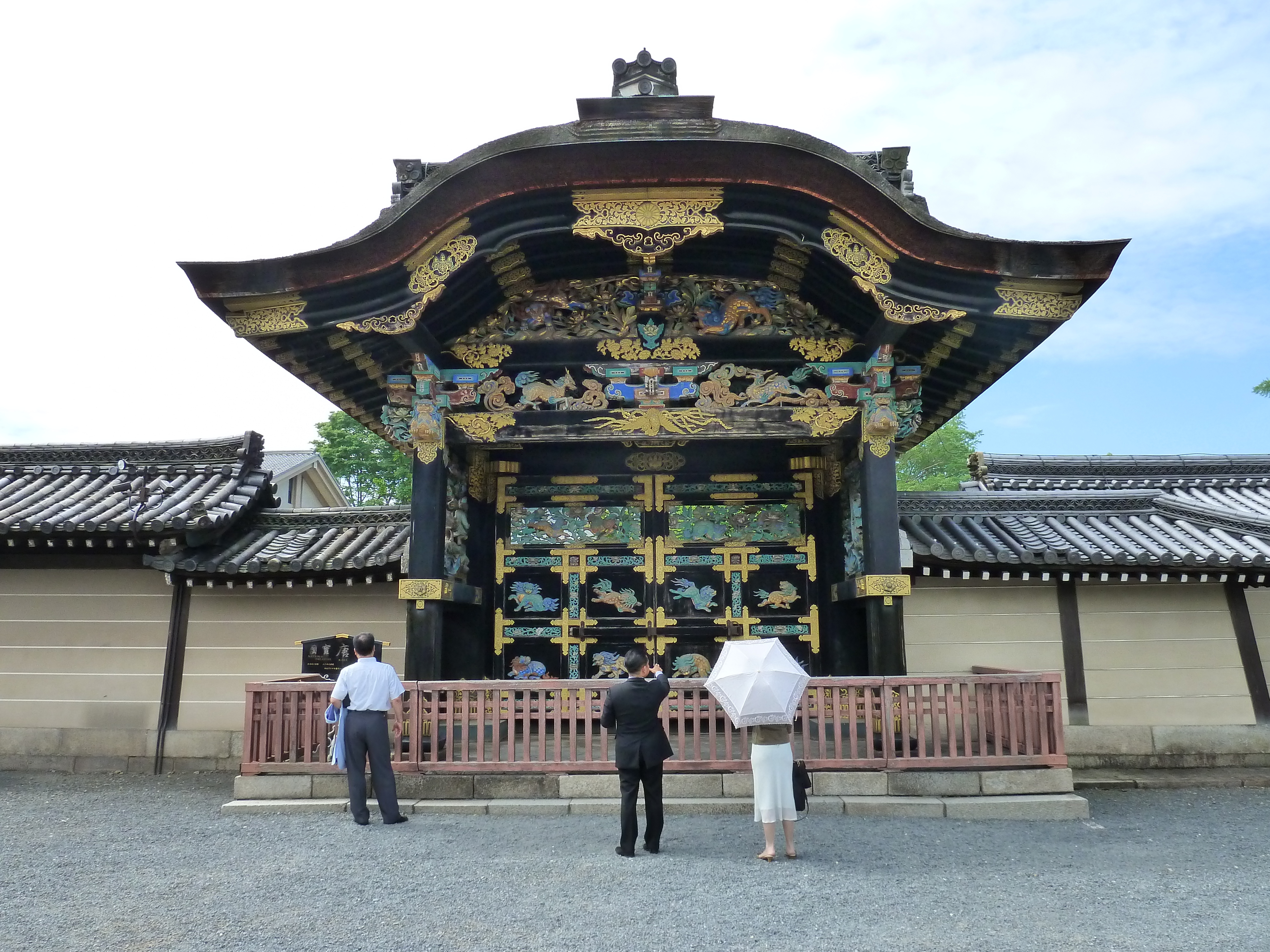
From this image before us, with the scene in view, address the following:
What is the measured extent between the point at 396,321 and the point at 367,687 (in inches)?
126

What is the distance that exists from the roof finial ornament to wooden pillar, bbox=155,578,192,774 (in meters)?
7.40

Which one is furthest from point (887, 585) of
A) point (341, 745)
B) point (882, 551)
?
point (341, 745)

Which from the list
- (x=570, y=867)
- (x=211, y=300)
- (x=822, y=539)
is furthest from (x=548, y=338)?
(x=570, y=867)

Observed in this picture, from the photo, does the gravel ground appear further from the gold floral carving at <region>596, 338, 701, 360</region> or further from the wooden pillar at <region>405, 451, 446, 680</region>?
the gold floral carving at <region>596, 338, 701, 360</region>

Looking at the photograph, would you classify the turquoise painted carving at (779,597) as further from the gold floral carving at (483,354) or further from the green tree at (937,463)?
the green tree at (937,463)

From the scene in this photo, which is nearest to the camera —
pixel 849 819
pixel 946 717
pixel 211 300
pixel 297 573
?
pixel 849 819

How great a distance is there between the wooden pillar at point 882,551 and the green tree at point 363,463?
26554mm

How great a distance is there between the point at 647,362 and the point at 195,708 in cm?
663

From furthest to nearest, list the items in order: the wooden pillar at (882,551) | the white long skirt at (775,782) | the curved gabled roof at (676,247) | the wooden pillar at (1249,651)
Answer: the wooden pillar at (1249,651) < the wooden pillar at (882,551) < the curved gabled roof at (676,247) < the white long skirt at (775,782)

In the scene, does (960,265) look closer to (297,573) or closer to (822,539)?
(822,539)

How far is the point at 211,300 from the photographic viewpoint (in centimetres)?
744

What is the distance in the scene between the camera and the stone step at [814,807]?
21.6 ft

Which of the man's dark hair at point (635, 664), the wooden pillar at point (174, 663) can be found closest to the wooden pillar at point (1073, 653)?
the man's dark hair at point (635, 664)

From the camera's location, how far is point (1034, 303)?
24.3 feet
